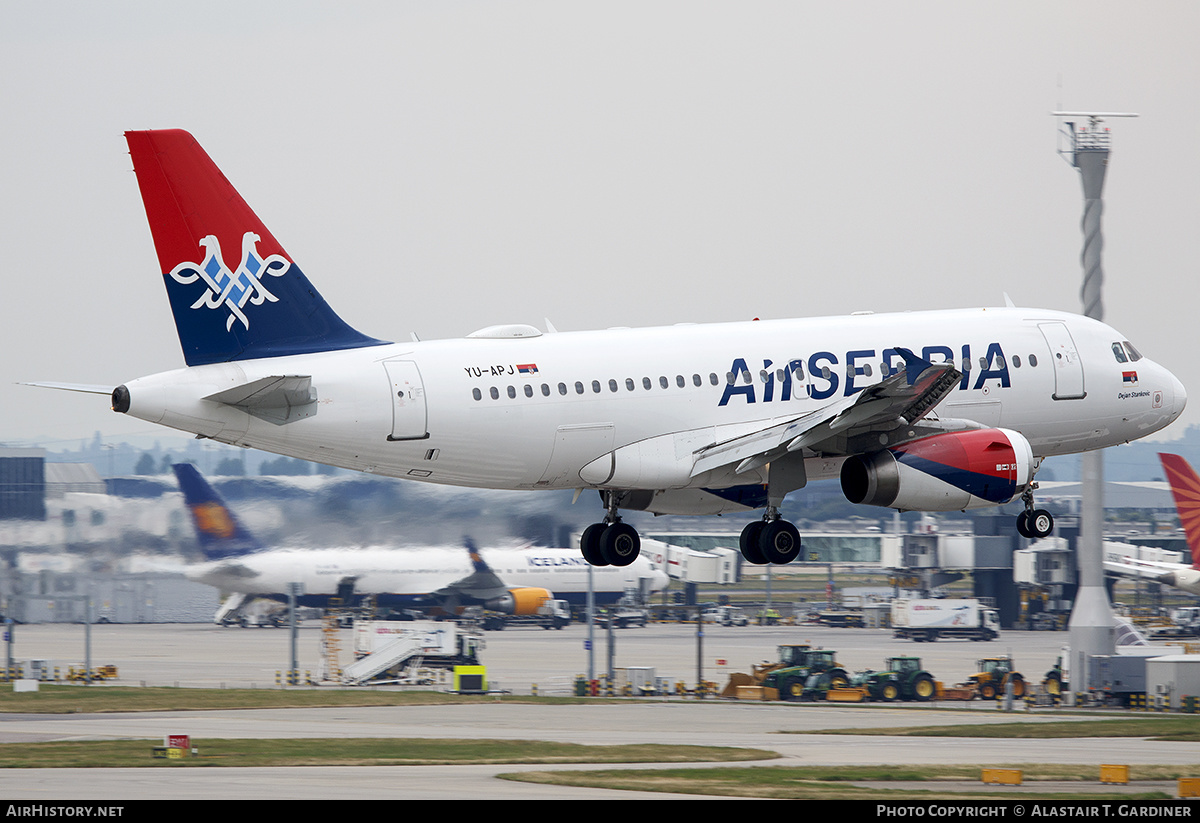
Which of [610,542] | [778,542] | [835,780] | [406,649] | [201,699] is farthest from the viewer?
[406,649]

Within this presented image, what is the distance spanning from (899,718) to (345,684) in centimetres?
2723

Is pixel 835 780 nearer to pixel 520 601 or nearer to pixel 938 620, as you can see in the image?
pixel 938 620

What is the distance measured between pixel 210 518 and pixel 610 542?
37134 mm

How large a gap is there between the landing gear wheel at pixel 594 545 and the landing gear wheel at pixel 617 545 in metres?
0.09

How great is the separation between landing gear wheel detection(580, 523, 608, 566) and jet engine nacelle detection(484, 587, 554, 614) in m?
57.7

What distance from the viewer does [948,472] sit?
3909 cm

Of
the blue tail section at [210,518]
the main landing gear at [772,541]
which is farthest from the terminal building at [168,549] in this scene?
the main landing gear at [772,541]

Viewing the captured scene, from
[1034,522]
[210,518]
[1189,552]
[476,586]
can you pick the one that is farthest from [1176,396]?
[1189,552]

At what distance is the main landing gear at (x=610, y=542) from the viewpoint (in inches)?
1676

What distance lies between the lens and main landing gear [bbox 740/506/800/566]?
41062mm
